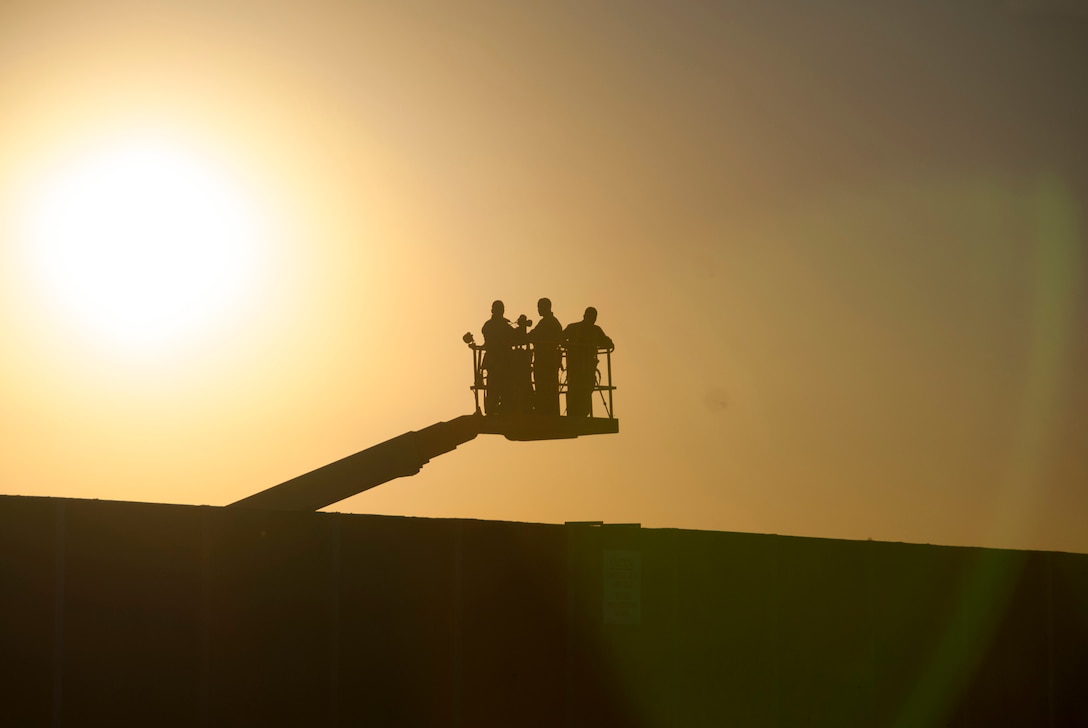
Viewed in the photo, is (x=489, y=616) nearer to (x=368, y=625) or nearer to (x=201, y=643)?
(x=368, y=625)

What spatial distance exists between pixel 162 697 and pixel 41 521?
1687 millimetres

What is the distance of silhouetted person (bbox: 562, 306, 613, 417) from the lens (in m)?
22.8

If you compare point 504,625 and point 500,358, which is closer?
point 504,625

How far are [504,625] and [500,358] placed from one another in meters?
8.59

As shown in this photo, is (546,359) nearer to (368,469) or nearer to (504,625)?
(368,469)

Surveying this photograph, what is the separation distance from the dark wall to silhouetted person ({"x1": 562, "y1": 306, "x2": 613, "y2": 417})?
5.17 metres

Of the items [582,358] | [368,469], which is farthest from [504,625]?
[582,358]

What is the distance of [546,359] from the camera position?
895 inches

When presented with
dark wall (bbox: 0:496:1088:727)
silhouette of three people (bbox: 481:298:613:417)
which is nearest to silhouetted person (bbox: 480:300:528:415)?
silhouette of three people (bbox: 481:298:613:417)

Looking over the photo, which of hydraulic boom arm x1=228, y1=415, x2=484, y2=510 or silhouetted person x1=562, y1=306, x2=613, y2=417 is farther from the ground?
silhouetted person x1=562, y1=306, x2=613, y2=417

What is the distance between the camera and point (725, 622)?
58.0 ft

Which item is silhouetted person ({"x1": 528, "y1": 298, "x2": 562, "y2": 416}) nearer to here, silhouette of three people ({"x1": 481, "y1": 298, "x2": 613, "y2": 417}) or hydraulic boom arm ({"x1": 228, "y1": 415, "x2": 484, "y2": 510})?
silhouette of three people ({"x1": 481, "y1": 298, "x2": 613, "y2": 417})

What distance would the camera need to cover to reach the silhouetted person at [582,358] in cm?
2277

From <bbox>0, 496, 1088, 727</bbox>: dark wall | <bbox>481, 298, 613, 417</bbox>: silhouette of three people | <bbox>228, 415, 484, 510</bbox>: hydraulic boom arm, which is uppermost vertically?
<bbox>481, 298, 613, 417</bbox>: silhouette of three people
